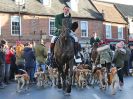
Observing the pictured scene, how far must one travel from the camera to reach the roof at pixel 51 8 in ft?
128

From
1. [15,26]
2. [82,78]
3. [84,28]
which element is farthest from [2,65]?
[84,28]

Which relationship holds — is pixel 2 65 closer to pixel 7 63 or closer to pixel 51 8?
pixel 7 63

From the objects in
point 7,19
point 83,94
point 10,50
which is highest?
point 7,19

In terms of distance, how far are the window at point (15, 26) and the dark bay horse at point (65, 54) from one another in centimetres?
2382

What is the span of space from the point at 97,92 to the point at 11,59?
7022 mm

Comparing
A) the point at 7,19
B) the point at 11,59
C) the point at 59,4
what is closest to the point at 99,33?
the point at 59,4

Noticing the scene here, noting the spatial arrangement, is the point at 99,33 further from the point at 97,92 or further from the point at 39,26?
the point at 97,92

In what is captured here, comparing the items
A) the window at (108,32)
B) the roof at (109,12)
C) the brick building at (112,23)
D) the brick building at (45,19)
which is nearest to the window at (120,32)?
the brick building at (112,23)

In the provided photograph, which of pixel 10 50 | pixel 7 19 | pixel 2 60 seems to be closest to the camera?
pixel 2 60

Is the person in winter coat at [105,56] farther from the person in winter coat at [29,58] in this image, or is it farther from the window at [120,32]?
the window at [120,32]

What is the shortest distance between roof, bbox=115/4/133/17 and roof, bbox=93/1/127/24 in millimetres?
1322

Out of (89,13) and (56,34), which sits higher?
(89,13)

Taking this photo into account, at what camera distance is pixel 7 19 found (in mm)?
38438

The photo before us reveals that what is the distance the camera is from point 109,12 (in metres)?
53.5
